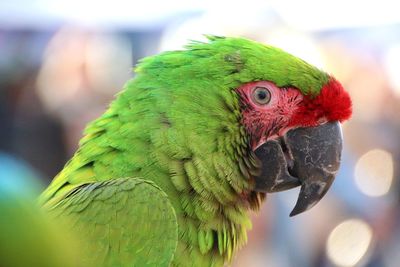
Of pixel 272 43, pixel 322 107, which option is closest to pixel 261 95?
pixel 322 107

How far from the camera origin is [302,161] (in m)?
1.15

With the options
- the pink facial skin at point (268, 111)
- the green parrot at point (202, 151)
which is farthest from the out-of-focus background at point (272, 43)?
the pink facial skin at point (268, 111)

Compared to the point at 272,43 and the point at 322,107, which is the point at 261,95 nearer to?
the point at 322,107

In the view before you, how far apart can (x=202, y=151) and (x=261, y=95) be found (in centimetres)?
18

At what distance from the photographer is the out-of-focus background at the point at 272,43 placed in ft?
7.89

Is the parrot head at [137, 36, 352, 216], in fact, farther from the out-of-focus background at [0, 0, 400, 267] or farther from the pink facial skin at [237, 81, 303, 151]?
the out-of-focus background at [0, 0, 400, 267]

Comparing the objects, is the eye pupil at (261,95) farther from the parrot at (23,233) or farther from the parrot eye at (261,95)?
the parrot at (23,233)

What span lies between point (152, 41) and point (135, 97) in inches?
91.0

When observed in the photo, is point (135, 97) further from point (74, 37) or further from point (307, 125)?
point (74, 37)

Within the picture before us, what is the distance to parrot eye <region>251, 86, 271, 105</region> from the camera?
114 centimetres

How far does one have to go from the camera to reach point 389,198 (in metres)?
2.43

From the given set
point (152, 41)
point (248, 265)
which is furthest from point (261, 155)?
point (152, 41)

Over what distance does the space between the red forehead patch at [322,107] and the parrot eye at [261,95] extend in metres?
0.07

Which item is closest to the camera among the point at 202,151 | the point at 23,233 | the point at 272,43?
the point at 23,233
